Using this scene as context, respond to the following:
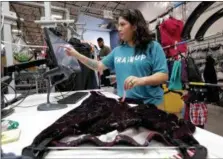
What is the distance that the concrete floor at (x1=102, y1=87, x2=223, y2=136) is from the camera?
2.80m

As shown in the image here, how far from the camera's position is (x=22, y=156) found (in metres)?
0.50

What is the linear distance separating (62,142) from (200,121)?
5.78 feet

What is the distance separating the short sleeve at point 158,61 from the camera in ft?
3.97

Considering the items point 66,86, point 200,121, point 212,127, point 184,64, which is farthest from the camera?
→ point 212,127

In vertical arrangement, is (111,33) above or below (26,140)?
above

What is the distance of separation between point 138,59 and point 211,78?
1848mm

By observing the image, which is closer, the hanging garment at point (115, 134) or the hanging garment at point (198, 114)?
the hanging garment at point (115, 134)

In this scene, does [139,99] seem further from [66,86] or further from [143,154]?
[66,86]

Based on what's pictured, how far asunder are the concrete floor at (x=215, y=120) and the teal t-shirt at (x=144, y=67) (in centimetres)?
120

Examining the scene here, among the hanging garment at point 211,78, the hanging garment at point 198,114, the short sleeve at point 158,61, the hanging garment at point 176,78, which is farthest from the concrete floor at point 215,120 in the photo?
the short sleeve at point 158,61

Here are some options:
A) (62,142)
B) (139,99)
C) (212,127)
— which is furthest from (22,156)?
(212,127)

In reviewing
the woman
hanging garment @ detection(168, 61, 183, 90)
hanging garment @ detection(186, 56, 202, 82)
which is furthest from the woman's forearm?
hanging garment @ detection(168, 61, 183, 90)

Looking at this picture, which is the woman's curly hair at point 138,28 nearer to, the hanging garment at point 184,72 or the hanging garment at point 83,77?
the hanging garment at point 83,77

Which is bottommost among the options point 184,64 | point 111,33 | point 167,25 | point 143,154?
point 143,154
